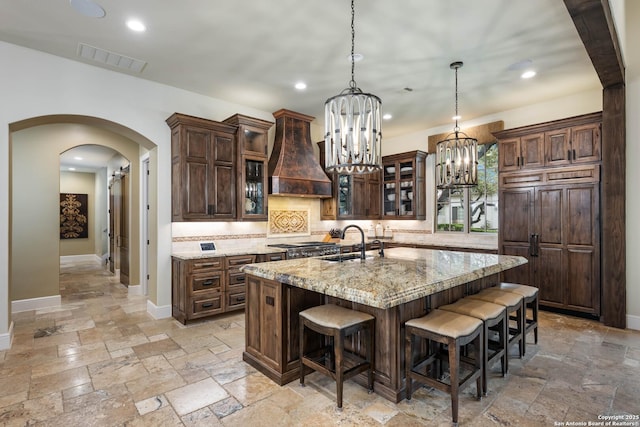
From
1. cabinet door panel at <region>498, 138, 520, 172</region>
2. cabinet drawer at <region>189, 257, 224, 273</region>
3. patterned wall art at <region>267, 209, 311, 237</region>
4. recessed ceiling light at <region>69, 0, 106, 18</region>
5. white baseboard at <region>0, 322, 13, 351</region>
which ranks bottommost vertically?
white baseboard at <region>0, 322, 13, 351</region>

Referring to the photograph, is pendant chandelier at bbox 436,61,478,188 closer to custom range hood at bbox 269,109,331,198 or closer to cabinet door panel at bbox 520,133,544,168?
cabinet door panel at bbox 520,133,544,168

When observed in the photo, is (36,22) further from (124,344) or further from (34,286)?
(34,286)

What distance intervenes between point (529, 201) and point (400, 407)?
375cm

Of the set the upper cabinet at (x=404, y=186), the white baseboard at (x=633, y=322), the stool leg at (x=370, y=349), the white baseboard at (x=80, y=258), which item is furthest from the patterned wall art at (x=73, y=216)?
the white baseboard at (x=633, y=322)

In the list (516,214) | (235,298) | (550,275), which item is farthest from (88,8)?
(550,275)

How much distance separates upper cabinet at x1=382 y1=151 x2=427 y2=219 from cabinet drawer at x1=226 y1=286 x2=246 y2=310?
3550mm

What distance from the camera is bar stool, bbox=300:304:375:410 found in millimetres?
2277

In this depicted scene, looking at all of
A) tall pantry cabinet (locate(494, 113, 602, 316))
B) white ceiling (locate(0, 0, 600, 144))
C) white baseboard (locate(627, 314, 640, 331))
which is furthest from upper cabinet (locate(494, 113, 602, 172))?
white baseboard (locate(627, 314, 640, 331))

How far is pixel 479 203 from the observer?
5938mm

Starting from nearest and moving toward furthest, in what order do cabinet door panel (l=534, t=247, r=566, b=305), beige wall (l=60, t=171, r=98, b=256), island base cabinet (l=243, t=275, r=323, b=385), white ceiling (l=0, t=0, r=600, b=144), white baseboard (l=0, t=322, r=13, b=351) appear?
island base cabinet (l=243, t=275, r=323, b=385) → white ceiling (l=0, t=0, r=600, b=144) → white baseboard (l=0, t=322, r=13, b=351) → cabinet door panel (l=534, t=247, r=566, b=305) → beige wall (l=60, t=171, r=98, b=256)

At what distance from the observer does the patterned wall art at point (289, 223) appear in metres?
5.75

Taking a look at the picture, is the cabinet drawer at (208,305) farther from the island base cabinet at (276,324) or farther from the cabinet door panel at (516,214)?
the cabinet door panel at (516,214)

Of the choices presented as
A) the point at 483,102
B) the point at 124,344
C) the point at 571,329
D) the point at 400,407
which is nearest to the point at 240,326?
the point at 124,344

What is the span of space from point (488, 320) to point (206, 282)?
10.7ft
